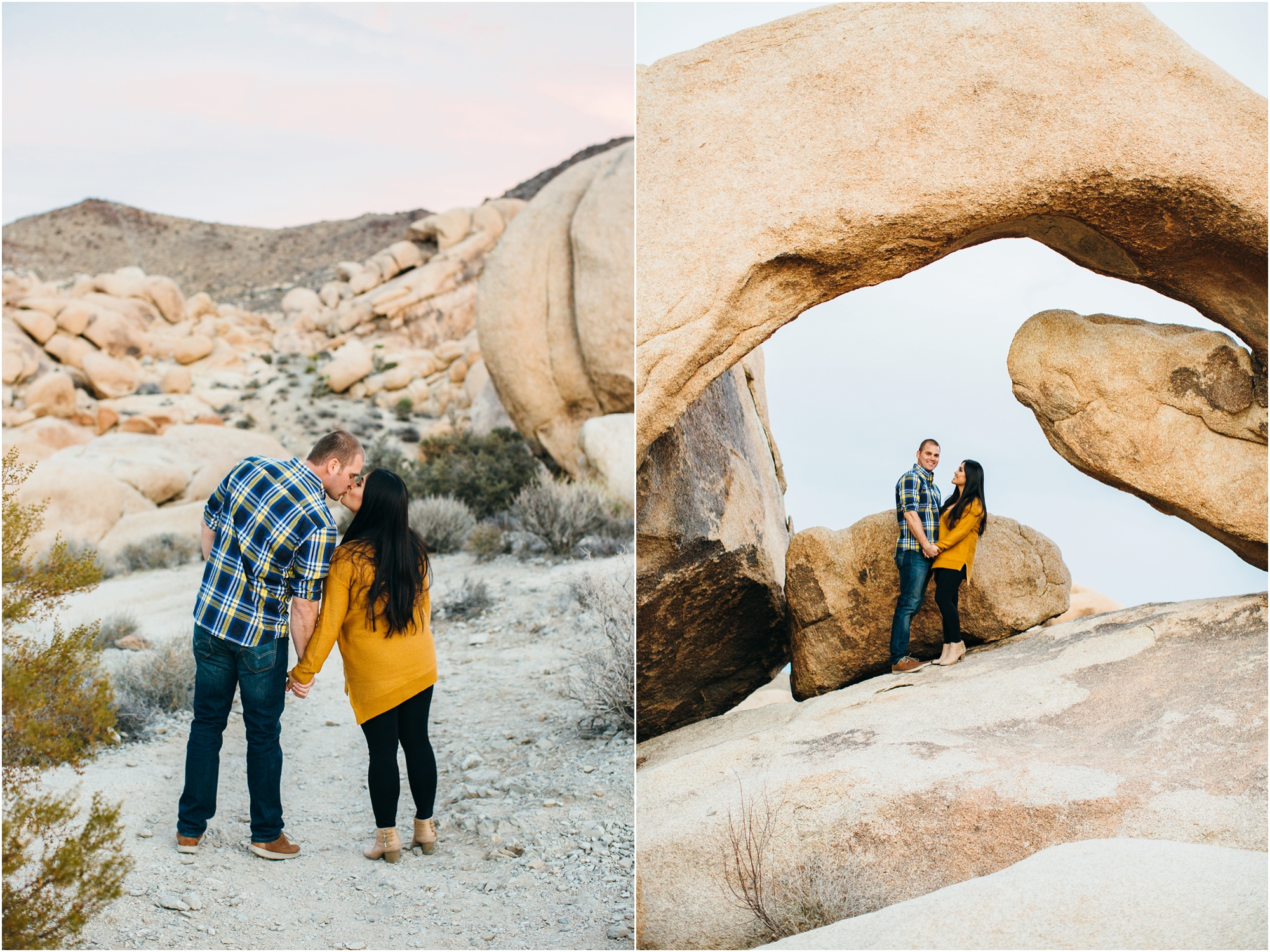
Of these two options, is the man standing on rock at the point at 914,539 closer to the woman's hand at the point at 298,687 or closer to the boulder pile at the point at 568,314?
the woman's hand at the point at 298,687

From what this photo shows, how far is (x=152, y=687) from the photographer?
5.69 metres

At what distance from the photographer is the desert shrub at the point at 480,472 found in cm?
1138

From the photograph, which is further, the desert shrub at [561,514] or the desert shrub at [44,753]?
the desert shrub at [561,514]

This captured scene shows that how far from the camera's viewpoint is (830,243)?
13.4 feet

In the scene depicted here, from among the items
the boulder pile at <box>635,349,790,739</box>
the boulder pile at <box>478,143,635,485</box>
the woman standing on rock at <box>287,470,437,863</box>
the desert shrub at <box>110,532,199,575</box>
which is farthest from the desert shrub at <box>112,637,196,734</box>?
the boulder pile at <box>478,143,635,485</box>

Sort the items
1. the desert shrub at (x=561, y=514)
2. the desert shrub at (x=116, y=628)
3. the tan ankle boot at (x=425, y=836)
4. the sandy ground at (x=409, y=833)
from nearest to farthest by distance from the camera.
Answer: the sandy ground at (x=409, y=833) → the tan ankle boot at (x=425, y=836) → the desert shrub at (x=116, y=628) → the desert shrub at (x=561, y=514)

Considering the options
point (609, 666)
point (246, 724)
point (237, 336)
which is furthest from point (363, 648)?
point (237, 336)

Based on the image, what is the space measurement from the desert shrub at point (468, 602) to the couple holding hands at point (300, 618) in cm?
349

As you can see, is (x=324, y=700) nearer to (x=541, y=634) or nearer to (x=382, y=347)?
(x=541, y=634)

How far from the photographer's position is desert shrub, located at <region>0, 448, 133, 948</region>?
2.89 m

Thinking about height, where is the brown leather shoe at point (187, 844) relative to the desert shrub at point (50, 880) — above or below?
below

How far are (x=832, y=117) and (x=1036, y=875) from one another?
10.7ft

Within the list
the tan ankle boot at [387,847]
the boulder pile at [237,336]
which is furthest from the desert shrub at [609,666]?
the boulder pile at [237,336]

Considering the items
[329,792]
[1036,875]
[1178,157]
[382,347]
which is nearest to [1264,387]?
[1178,157]
